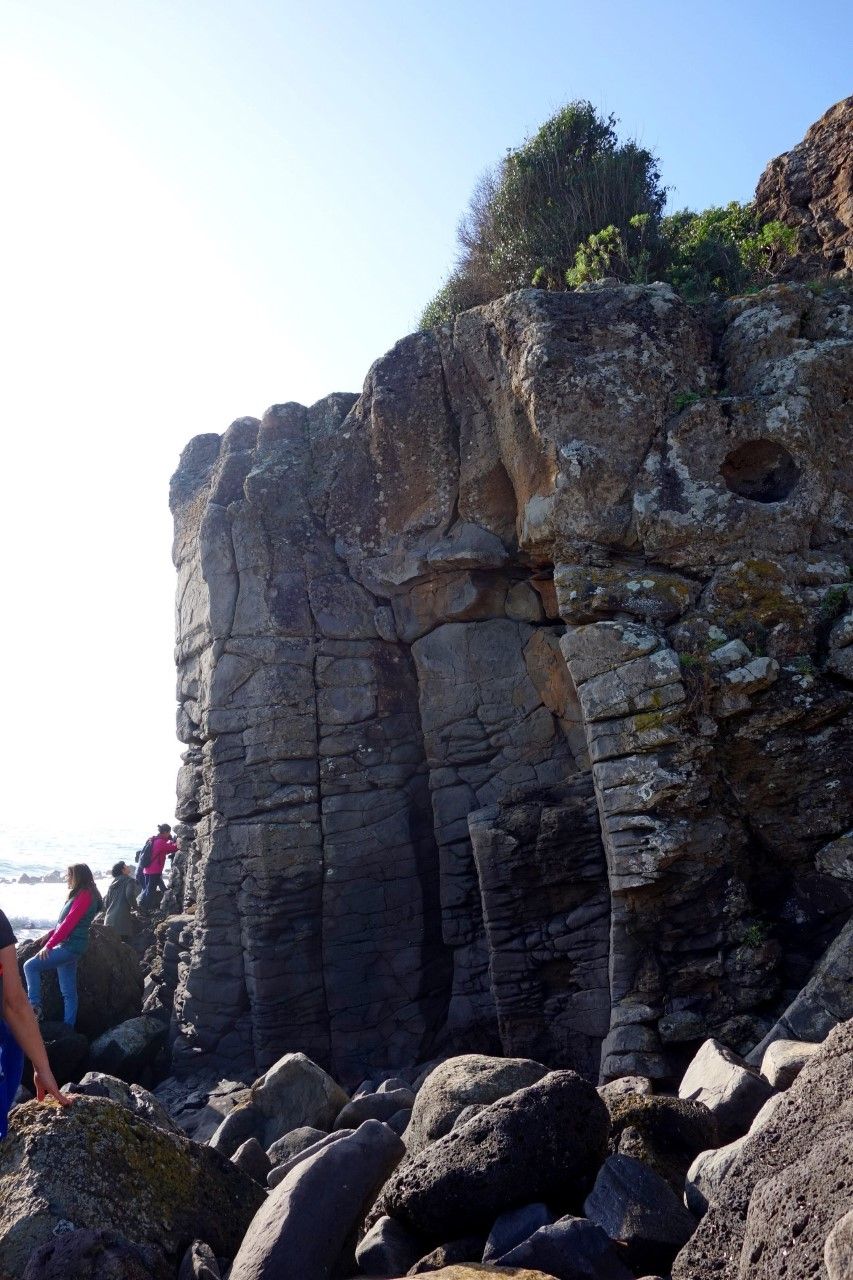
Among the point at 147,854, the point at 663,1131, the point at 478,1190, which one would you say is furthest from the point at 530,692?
the point at 147,854

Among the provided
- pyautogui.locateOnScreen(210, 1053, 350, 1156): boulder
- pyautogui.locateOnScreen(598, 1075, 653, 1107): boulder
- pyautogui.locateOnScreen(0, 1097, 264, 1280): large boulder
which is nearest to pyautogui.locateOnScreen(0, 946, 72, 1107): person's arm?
pyautogui.locateOnScreen(0, 1097, 264, 1280): large boulder

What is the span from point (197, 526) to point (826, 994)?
1095cm

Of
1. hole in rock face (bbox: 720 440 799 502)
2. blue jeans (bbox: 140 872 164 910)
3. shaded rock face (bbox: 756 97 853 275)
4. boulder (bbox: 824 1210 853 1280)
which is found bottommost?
boulder (bbox: 824 1210 853 1280)

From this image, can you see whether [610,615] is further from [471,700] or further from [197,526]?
[197,526]

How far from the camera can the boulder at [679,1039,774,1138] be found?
674cm

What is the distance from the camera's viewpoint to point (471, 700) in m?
13.7

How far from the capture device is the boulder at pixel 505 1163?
17.8 feet

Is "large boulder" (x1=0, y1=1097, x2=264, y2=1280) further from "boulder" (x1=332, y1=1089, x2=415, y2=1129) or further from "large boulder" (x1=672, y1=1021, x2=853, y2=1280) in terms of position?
"boulder" (x1=332, y1=1089, x2=415, y2=1129)

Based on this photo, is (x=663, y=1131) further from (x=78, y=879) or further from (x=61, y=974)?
(x=61, y=974)

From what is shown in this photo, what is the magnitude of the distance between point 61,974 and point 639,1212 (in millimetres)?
10311

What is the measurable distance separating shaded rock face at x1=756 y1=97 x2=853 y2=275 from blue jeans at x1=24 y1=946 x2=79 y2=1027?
1317 cm

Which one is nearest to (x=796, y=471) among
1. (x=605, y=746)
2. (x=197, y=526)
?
(x=605, y=746)

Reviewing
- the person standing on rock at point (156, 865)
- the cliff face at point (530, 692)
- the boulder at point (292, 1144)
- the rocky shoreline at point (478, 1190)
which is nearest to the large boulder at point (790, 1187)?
the rocky shoreline at point (478, 1190)

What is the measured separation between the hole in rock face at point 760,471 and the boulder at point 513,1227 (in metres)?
8.33
